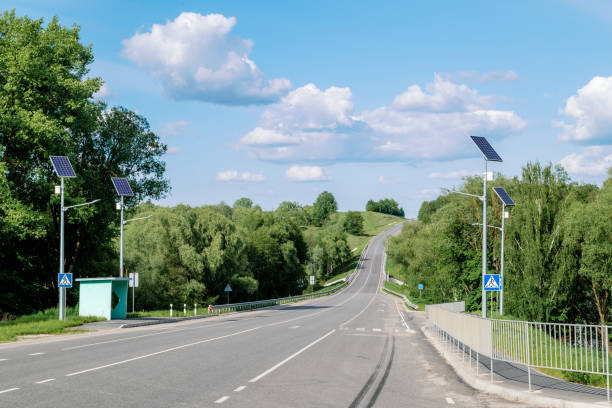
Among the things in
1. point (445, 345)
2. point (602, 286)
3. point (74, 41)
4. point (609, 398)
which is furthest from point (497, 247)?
point (609, 398)

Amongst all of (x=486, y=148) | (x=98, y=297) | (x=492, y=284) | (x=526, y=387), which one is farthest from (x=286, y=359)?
(x=98, y=297)

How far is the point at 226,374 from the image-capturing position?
47.0 feet

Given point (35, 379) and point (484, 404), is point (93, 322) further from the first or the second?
point (484, 404)

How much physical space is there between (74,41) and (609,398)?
132 ft

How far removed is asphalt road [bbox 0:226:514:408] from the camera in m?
11.0

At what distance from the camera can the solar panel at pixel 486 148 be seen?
32.7m

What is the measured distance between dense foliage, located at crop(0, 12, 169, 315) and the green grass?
5233 millimetres

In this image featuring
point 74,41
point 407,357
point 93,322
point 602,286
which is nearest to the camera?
point 407,357

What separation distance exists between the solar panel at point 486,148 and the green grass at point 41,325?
23.4 metres

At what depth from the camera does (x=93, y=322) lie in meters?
33.7

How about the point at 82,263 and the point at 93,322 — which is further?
the point at 82,263

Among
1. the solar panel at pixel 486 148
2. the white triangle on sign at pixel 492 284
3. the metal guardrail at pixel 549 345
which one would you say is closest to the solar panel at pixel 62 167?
the solar panel at pixel 486 148

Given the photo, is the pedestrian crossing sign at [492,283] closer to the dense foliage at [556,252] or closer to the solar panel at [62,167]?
the dense foliage at [556,252]

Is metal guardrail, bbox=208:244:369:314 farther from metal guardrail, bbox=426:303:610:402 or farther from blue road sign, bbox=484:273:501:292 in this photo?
metal guardrail, bbox=426:303:610:402
